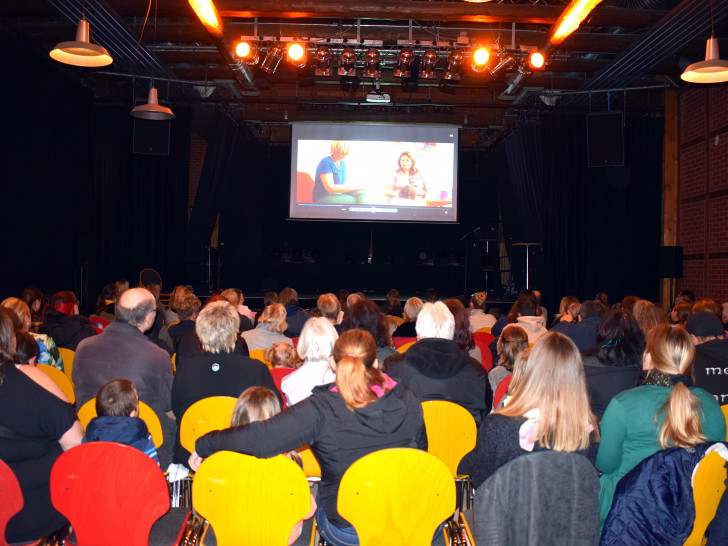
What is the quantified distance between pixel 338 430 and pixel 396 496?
308mm

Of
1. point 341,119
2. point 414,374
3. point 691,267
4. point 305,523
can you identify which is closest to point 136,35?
point 341,119

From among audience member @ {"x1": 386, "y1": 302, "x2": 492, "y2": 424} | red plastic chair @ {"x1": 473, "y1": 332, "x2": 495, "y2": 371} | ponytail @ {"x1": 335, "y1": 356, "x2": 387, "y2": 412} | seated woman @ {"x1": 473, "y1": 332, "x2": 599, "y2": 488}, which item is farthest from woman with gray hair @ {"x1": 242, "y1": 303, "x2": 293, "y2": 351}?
seated woman @ {"x1": 473, "y1": 332, "x2": 599, "y2": 488}

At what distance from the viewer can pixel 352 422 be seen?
211 centimetres

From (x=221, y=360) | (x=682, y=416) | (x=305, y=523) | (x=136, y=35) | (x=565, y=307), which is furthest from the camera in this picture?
(x=136, y=35)

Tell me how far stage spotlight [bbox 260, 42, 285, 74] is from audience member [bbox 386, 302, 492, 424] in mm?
5420

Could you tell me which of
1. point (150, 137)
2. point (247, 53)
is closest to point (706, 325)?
point (247, 53)

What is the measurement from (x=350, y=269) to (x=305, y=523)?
11197 mm

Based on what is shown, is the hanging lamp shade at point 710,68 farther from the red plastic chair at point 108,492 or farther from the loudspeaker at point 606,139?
the red plastic chair at point 108,492

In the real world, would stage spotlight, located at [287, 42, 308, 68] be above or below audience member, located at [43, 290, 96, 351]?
above

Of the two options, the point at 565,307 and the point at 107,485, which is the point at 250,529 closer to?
the point at 107,485

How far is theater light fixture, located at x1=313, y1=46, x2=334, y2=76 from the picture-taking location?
7516 millimetres

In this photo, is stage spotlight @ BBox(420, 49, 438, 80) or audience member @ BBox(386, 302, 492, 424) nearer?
audience member @ BBox(386, 302, 492, 424)

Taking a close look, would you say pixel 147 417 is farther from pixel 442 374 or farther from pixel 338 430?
pixel 442 374

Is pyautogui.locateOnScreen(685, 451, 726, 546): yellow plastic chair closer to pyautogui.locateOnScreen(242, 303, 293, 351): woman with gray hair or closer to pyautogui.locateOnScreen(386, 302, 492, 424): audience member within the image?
pyautogui.locateOnScreen(386, 302, 492, 424): audience member
